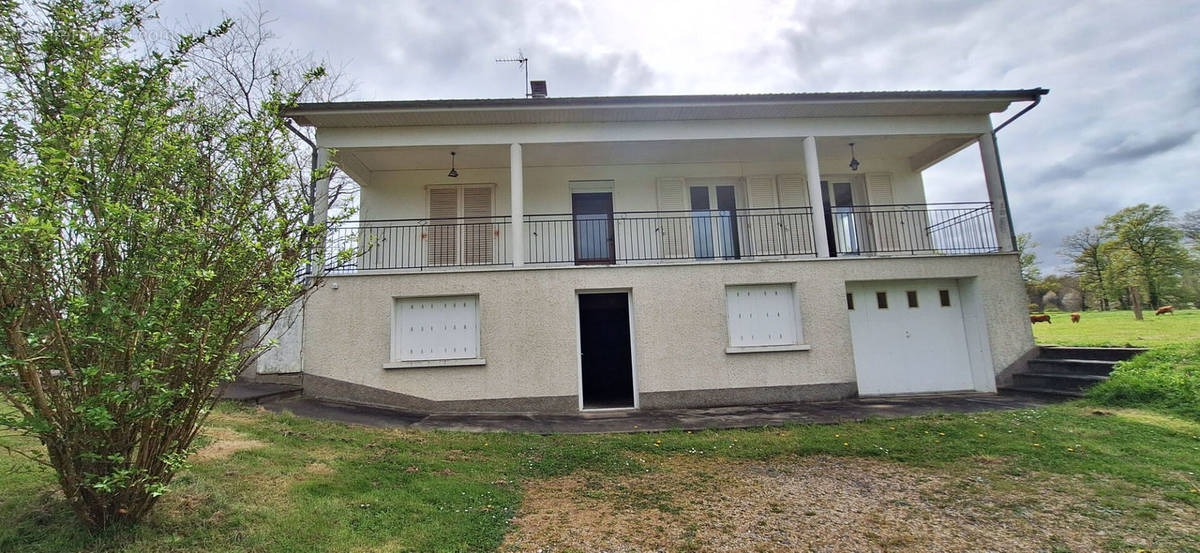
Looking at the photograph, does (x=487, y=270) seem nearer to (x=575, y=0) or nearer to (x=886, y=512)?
(x=575, y=0)

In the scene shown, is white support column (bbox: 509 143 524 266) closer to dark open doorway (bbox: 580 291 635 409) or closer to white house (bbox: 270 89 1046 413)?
white house (bbox: 270 89 1046 413)

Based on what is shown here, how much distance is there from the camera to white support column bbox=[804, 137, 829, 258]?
856 centimetres

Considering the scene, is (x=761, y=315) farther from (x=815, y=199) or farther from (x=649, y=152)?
(x=649, y=152)

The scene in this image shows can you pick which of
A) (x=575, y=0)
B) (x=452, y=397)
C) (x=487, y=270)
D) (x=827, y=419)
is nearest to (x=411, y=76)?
(x=575, y=0)

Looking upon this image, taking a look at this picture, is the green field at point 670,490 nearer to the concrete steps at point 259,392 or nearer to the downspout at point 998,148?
the concrete steps at point 259,392

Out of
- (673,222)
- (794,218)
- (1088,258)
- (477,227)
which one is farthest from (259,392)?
(1088,258)

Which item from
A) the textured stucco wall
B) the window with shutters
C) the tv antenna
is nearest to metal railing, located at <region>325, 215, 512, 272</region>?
the window with shutters

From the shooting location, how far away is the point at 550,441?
5.94 m

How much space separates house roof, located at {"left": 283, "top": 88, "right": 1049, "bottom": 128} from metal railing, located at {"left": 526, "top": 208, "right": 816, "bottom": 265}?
2.13 m

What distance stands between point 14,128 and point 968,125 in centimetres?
1255

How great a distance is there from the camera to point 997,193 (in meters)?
9.08

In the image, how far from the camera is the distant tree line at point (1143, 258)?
21.7 metres

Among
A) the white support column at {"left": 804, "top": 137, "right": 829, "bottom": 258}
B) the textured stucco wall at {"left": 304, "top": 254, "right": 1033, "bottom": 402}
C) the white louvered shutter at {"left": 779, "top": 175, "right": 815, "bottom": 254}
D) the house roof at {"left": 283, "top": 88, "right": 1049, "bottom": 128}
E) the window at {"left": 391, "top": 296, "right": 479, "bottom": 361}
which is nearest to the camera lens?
the textured stucco wall at {"left": 304, "top": 254, "right": 1033, "bottom": 402}

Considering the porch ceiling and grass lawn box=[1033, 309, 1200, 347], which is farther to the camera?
grass lawn box=[1033, 309, 1200, 347]
